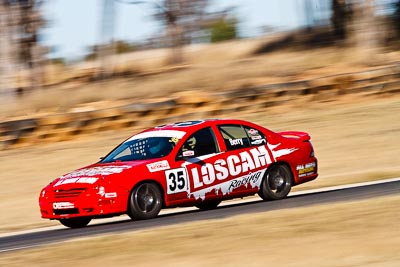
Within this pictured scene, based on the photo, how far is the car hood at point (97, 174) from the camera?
12.0 metres

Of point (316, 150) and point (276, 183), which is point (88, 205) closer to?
point (276, 183)

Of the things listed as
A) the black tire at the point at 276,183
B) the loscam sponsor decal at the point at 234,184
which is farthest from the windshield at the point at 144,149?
the black tire at the point at 276,183

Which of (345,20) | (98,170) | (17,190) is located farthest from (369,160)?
(345,20)

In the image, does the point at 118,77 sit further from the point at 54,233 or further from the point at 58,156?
the point at 54,233

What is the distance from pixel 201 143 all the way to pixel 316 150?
338 inches

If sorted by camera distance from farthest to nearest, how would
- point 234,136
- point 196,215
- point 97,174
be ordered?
point 234,136 → point 196,215 → point 97,174

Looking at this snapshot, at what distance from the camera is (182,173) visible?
494 inches

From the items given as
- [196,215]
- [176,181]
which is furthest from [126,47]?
[176,181]

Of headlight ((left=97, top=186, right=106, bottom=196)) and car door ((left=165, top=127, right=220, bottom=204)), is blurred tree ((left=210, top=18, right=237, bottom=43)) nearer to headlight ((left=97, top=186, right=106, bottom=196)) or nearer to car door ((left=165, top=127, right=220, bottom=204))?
Answer: car door ((left=165, top=127, right=220, bottom=204))

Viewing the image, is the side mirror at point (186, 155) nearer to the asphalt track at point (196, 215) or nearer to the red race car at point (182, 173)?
the red race car at point (182, 173)

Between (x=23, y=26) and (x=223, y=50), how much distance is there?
827 cm

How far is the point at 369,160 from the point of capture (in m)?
19.6

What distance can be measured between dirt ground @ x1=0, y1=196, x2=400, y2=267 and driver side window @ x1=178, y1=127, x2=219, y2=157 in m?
1.66

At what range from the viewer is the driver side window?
12884 mm
